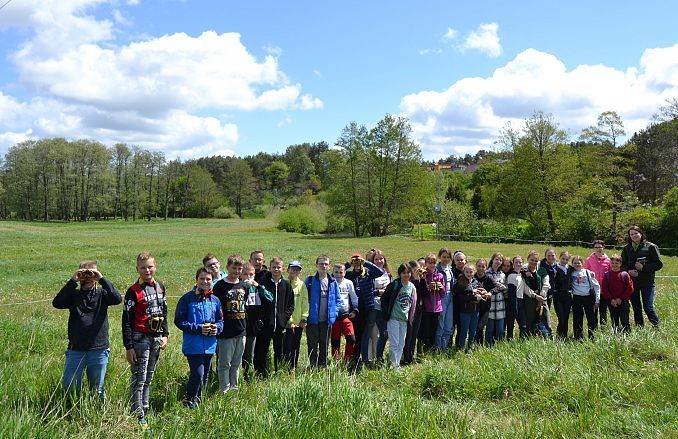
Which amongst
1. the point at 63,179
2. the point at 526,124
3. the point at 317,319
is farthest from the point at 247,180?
the point at 317,319

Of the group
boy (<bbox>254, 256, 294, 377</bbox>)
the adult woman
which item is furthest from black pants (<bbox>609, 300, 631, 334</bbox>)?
boy (<bbox>254, 256, 294, 377</bbox>)

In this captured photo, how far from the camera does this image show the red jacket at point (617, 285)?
8.48 metres

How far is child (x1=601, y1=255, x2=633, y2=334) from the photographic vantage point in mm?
8492

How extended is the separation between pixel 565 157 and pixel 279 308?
36.6 meters

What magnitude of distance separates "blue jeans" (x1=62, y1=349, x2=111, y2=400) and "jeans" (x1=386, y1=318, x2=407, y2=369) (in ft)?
12.9

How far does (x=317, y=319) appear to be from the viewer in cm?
704

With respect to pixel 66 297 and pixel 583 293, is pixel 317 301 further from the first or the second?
pixel 583 293

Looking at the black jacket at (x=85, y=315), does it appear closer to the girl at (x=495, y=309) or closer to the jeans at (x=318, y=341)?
the jeans at (x=318, y=341)

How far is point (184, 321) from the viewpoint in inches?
211

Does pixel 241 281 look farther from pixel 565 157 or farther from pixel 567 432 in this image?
pixel 565 157

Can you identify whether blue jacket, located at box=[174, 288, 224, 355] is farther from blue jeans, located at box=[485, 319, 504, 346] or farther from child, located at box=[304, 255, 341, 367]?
blue jeans, located at box=[485, 319, 504, 346]

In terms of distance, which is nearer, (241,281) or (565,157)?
(241,281)

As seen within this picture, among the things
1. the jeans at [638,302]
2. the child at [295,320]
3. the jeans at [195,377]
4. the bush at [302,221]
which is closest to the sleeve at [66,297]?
the jeans at [195,377]

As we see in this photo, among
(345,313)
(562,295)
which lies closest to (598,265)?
(562,295)
